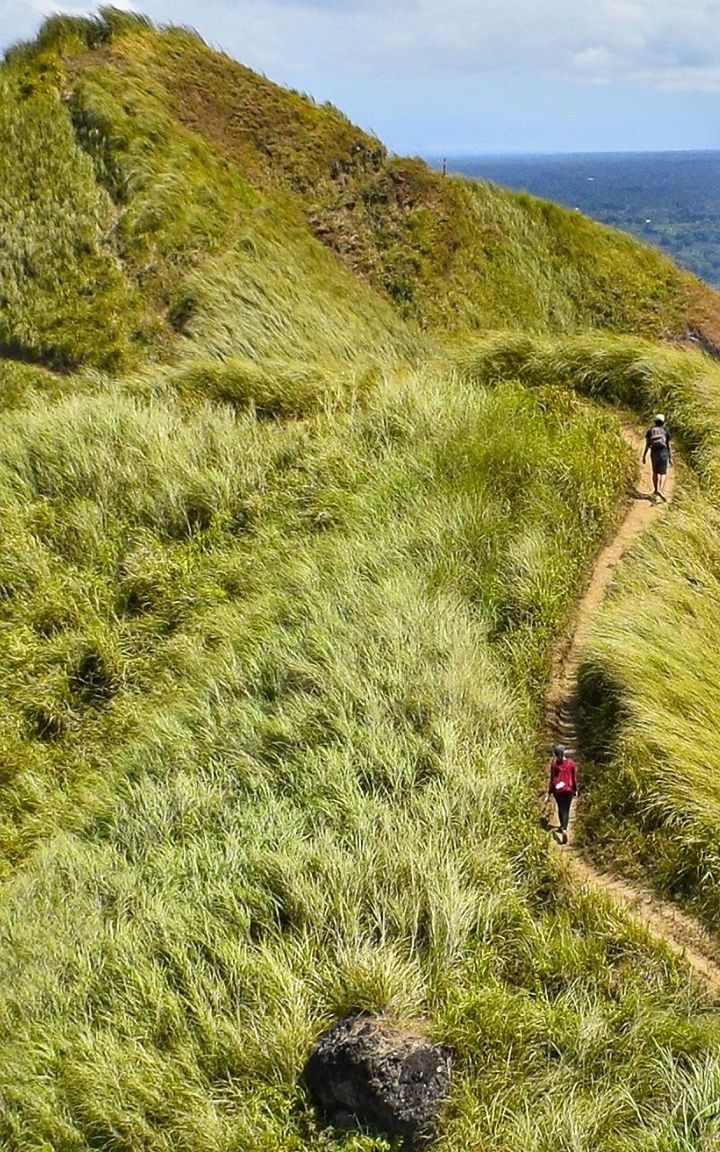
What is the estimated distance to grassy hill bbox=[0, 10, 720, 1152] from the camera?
16.8ft

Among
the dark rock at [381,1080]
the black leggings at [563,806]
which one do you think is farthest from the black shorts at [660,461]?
the dark rock at [381,1080]

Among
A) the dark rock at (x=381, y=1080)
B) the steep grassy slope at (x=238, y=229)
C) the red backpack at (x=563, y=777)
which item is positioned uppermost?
the steep grassy slope at (x=238, y=229)

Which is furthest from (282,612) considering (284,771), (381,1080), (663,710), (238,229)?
(238,229)

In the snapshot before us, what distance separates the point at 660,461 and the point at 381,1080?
8228 millimetres

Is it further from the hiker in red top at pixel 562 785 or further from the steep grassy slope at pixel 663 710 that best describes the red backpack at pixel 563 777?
the steep grassy slope at pixel 663 710

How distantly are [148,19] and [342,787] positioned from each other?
18.3 metres

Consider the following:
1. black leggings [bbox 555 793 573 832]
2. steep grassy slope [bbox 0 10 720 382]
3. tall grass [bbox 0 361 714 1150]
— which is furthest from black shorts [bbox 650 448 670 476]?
steep grassy slope [bbox 0 10 720 382]

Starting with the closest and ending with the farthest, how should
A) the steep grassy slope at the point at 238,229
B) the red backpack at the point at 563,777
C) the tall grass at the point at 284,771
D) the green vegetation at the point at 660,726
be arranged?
the tall grass at the point at 284,771
the green vegetation at the point at 660,726
the red backpack at the point at 563,777
the steep grassy slope at the point at 238,229

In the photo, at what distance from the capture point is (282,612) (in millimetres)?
8969

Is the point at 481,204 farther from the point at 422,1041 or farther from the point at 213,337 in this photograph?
the point at 422,1041

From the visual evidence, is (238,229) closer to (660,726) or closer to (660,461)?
(660,461)

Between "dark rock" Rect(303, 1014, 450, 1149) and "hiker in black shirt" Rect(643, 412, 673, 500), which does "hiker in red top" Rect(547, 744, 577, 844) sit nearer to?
"dark rock" Rect(303, 1014, 450, 1149)

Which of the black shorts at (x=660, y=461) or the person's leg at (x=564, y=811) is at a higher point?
the black shorts at (x=660, y=461)

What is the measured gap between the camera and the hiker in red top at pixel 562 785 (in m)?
6.54
